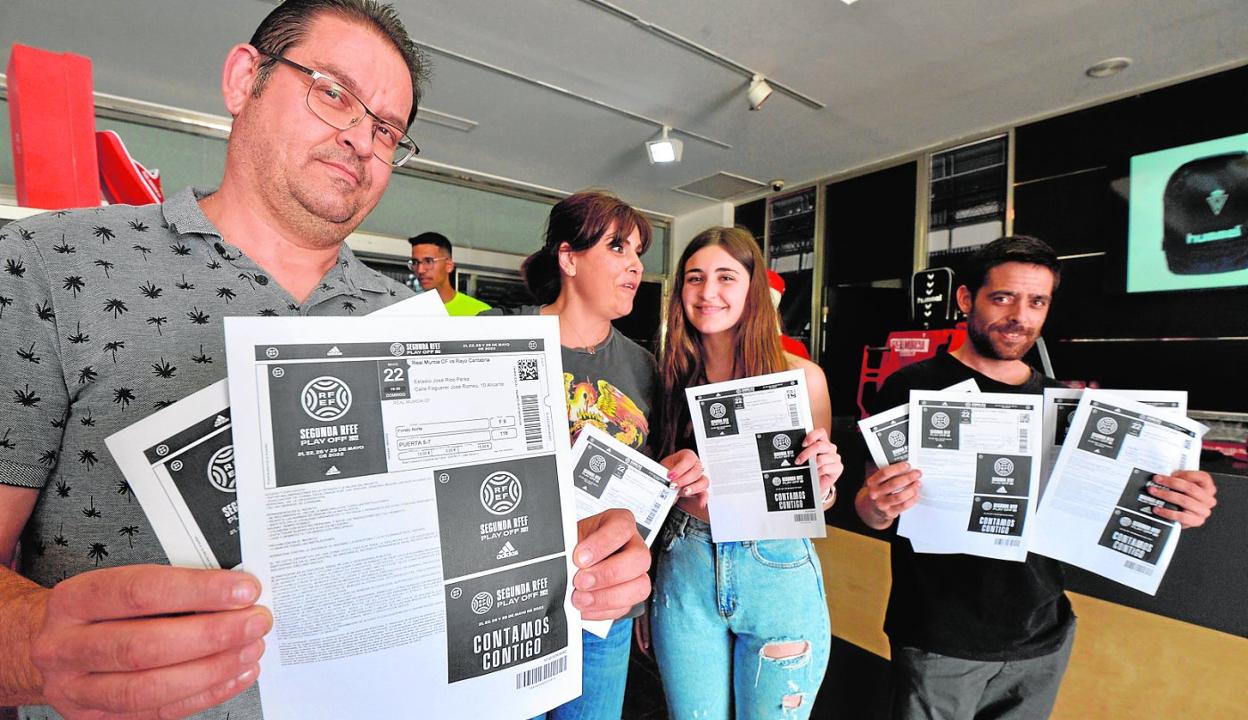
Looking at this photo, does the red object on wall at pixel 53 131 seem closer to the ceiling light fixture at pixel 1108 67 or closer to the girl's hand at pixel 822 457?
the girl's hand at pixel 822 457

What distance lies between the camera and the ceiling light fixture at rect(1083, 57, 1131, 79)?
312cm

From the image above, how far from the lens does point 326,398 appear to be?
0.50m

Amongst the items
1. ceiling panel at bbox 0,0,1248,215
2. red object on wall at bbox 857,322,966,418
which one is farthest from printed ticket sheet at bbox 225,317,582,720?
red object on wall at bbox 857,322,966,418

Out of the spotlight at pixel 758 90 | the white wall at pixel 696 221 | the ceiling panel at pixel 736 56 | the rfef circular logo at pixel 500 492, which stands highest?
the ceiling panel at pixel 736 56

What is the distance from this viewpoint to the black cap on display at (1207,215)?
10.0 ft

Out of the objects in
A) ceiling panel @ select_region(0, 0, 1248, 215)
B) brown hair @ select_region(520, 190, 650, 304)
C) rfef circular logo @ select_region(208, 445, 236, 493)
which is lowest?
rfef circular logo @ select_region(208, 445, 236, 493)

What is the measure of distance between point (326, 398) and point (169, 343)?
299mm

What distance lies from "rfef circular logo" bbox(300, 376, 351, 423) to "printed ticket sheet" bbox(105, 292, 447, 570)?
0.07 metres

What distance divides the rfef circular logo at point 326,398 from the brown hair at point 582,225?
3.31ft

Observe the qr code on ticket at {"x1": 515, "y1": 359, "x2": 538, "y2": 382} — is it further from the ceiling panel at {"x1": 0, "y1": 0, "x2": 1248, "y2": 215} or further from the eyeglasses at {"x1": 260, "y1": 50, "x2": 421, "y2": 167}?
the ceiling panel at {"x1": 0, "y1": 0, "x2": 1248, "y2": 215}

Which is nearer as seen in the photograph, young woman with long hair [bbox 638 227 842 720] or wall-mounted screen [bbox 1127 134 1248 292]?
young woman with long hair [bbox 638 227 842 720]

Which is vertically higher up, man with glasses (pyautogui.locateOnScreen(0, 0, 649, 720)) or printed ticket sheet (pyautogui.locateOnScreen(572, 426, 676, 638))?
man with glasses (pyautogui.locateOnScreen(0, 0, 649, 720))

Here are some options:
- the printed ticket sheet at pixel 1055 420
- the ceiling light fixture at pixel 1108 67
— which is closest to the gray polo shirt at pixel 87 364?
A: the printed ticket sheet at pixel 1055 420

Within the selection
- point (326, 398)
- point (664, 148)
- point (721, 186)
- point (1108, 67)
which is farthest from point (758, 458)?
point (721, 186)
